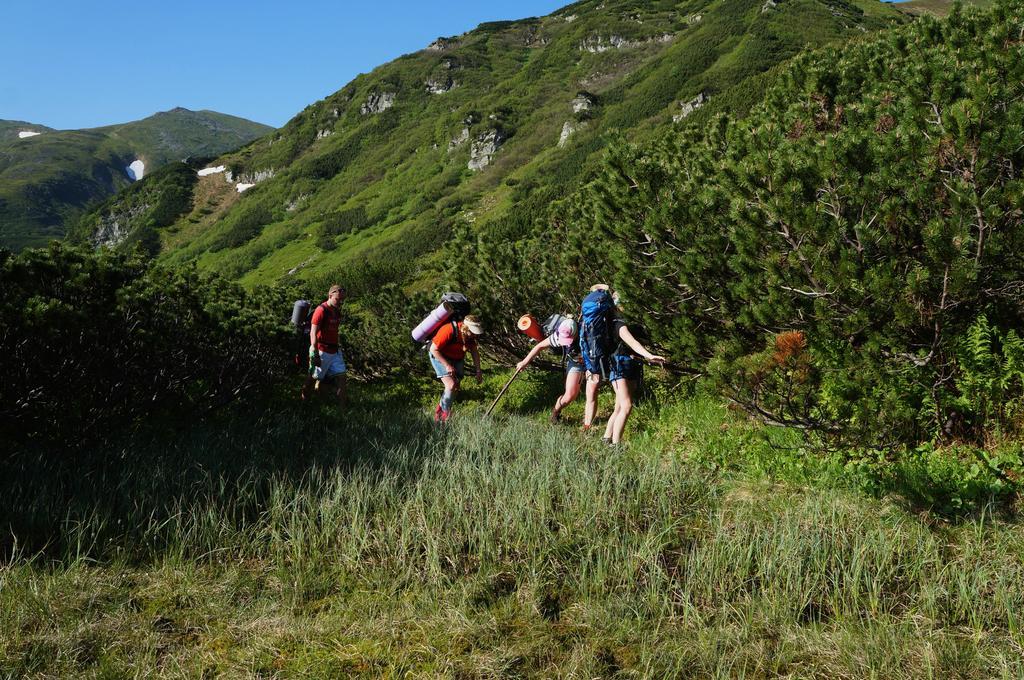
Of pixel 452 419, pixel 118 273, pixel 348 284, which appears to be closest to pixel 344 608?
pixel 452 419

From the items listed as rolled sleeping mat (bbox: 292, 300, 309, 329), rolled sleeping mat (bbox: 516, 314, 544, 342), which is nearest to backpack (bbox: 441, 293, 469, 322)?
rolled sleeping mat (bbox: 516, 314, 544, 342)

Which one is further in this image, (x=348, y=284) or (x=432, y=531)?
(x=348, y=284)

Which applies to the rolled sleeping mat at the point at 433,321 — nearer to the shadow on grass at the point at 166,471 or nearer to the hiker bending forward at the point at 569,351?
the shadow on grass at the point at 166,471

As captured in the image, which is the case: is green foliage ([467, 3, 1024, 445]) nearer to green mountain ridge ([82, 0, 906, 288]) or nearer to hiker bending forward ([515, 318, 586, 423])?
hiker bending forward ([515, 318, 586, 423])

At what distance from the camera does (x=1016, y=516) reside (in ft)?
12.7

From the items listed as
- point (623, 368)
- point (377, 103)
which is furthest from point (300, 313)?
point (377, 103)

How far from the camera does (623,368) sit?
5.84m

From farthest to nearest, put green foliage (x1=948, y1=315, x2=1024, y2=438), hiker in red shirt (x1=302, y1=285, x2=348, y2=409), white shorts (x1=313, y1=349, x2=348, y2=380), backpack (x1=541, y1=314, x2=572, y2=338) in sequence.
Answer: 1. white shorts (x1=313, y1=349, x2=348, y2=380)
2. hiker in red shirt (x1=302, y1=285, x2=348, y2=409)
3. backpack (x1=541, y1=314, x2=572, y2=338)
4. green foliage (x1=948, y1=315, x2=1024, y2=438)

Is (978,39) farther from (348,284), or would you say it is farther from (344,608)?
(348,284)

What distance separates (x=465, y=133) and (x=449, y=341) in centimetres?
8753

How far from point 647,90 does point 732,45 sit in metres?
10.6

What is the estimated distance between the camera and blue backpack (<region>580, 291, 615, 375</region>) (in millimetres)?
5965

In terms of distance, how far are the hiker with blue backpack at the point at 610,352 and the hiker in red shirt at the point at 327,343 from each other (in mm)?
3408

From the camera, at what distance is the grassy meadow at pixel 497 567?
9.07 ft
